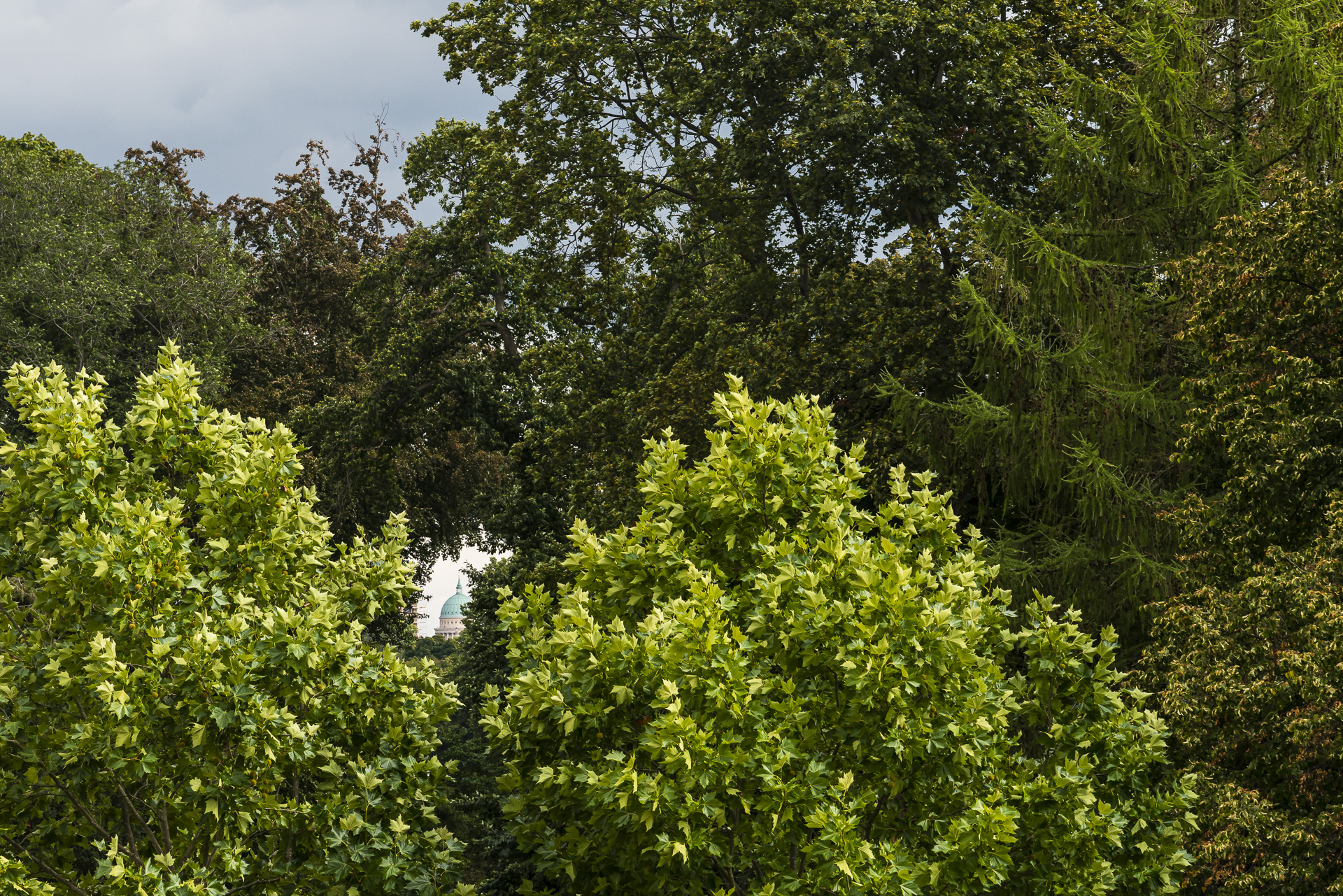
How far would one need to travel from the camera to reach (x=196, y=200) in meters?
32.4

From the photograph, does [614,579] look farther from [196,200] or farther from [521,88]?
[196,200]

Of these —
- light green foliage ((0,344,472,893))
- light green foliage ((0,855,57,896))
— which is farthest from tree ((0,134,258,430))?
light green foliage ((0,855,57,896))

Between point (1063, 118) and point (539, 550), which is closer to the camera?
point (1063, 118)

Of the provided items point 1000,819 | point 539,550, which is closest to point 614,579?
point 1000,819

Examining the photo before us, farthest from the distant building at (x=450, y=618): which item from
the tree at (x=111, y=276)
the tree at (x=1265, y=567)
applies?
the tree at (x=1265, y=567)

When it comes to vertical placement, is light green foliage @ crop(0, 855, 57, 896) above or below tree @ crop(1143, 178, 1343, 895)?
below

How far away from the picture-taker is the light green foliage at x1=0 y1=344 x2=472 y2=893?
778 cm

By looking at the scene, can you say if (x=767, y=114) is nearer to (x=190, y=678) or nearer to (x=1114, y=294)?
(x=1114, y=294)

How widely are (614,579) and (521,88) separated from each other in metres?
13.8

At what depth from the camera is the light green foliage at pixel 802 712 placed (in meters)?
7.07

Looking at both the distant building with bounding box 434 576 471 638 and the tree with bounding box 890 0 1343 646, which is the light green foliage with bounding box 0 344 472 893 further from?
the distant building with bounding box 434 576 471 638

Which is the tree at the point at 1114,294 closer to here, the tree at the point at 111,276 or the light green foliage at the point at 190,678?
the light green foliage at the point at 190,678

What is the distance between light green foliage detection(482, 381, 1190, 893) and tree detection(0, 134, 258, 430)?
64.9 ft

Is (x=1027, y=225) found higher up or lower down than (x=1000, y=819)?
higher up
